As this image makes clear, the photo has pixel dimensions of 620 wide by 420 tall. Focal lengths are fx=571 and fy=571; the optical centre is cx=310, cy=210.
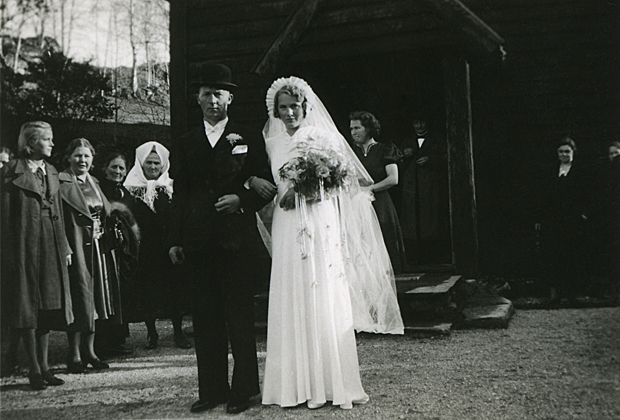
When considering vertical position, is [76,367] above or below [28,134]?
below

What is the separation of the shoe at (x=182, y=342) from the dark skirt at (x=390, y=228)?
1.28 metres

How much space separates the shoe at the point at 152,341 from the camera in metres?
3.19

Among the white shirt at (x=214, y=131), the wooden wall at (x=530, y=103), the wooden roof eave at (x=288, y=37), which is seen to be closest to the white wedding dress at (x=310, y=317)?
the white shirt at (x=214, y=131)

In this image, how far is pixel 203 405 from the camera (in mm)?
2619

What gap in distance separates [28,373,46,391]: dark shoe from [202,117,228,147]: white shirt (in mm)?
1421

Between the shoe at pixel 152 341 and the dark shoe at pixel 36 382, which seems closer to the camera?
the dark shoe at pixel 36 382

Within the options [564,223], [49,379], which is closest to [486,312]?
Result: [564,223]

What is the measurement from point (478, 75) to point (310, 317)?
6.88ft

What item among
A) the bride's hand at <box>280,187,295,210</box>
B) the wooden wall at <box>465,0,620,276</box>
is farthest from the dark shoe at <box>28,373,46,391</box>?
the wooden wall at <box>465,0,620,276</box>

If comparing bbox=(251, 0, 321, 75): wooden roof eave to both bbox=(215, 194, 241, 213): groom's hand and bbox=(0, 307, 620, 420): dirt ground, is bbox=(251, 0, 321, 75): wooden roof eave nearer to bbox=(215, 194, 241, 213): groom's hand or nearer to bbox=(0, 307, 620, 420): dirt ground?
bbox=(215, 194, 241, 213): groom's hand

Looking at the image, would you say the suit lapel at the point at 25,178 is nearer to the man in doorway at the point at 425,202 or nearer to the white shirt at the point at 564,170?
the man in doorway at the point at 425,202

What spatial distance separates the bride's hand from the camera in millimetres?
2695

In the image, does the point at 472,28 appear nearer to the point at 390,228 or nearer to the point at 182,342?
the point at 390,228

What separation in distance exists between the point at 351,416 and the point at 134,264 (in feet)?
4.92
